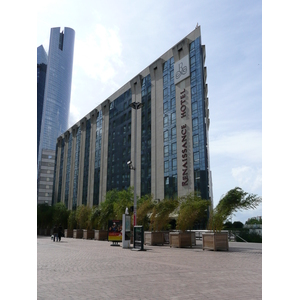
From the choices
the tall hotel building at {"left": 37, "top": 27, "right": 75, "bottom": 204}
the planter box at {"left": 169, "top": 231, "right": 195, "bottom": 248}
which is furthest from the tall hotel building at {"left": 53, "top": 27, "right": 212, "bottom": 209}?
the tall hotel building at {"left": 37, "top": 27, "right": 75, "bottom": 204}

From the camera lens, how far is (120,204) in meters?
33.3

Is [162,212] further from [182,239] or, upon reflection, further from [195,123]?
[195,123]

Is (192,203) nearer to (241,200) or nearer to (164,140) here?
(241,200)

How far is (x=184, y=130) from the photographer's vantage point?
44250mm

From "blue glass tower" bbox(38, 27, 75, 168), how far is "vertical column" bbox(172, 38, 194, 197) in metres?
137

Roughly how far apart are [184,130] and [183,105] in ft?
13.1

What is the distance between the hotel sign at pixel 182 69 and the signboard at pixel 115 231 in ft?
90.7

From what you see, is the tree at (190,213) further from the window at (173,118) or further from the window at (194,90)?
the window at (173,118)

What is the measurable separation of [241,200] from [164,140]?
31069mm

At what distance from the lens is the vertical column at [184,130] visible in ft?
140

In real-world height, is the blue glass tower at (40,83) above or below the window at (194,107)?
above

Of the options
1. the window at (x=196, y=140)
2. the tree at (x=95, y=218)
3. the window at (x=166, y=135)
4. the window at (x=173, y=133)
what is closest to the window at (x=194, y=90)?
the window at (x=173, y=133)

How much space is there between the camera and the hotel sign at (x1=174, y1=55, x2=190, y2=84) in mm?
46219
